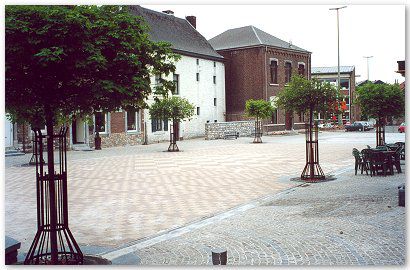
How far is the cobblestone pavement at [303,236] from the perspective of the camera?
18.6 feet

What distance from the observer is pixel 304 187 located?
38.4ft

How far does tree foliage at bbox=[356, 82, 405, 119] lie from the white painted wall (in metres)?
16.8

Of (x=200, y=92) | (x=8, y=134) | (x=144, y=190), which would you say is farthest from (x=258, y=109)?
(x=144, y=190)

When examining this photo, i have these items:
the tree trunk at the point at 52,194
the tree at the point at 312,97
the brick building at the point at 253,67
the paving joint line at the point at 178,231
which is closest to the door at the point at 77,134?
the brick building at the point at 253,67

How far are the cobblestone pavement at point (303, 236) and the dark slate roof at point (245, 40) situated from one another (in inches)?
1219

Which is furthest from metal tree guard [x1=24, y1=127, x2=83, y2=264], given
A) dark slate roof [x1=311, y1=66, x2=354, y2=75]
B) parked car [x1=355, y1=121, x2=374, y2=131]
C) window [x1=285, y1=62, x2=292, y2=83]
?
parked car [x1=355, y1=121, x2=374, y2=131]

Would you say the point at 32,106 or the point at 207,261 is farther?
the point at 207,261

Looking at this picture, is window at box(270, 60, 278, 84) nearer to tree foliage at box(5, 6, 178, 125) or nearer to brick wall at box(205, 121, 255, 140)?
brick wall at box(205, 121, 255, 140)

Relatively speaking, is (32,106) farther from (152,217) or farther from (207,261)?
(152,217)

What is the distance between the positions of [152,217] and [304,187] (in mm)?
4740

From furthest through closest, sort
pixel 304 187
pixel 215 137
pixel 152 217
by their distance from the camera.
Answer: pixel 215 137 → pixel 304 187 → pixel 152 217

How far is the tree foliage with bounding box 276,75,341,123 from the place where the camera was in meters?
13.0

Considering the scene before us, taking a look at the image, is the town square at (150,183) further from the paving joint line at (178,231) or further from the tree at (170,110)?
the tree at (170,110)

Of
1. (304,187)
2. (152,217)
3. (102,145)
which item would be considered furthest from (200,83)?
(152,217)
